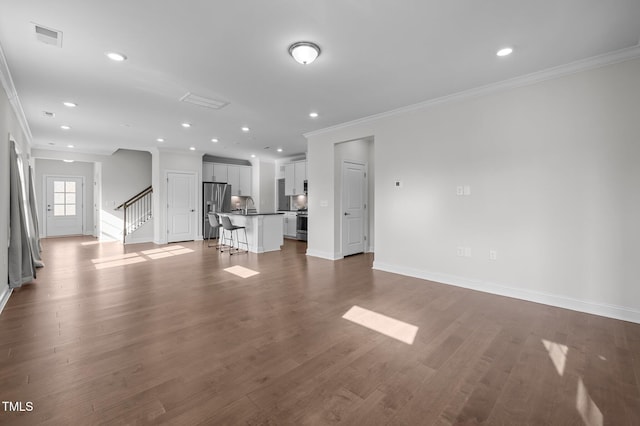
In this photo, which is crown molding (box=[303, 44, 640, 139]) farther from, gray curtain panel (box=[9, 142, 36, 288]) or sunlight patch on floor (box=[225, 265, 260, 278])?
gray curtain panel (box=[9, 142, 36, 288])

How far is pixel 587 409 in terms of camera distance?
177cm

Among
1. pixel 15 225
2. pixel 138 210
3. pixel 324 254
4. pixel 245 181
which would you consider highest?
pixel 245 181

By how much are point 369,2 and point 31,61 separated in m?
3.60

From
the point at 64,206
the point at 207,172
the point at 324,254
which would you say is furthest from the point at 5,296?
the point at 64,206

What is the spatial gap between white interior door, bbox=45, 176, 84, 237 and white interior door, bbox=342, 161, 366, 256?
372 inches

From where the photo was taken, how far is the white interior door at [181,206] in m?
8.52

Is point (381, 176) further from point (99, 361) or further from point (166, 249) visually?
point (166, 249)

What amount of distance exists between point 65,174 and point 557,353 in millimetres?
12909

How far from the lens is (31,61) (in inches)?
125

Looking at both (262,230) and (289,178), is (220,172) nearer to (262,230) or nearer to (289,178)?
(289,178)

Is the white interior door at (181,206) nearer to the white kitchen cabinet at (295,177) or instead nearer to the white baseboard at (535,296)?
the white kitchen cabinet at (295,177)

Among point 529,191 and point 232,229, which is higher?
point 529,191

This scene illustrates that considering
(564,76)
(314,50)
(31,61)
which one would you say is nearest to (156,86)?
(31,61)

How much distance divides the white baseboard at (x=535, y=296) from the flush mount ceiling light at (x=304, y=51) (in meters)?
3.47
